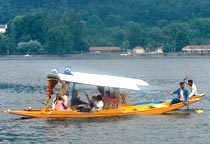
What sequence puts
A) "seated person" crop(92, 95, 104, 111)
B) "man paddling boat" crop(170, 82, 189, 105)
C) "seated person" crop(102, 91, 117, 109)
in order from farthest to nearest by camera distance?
"man paddling boat" crop(170, 82, 189, 105) < "seated person" crop(102, 91, 117, 109) < "seated person" crop(92, 95, 104, 111)

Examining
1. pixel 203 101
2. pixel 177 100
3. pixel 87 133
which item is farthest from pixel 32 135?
pixel 203 101

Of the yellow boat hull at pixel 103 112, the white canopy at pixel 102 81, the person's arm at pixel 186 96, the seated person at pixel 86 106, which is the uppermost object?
the white canopy at pixel 102 81

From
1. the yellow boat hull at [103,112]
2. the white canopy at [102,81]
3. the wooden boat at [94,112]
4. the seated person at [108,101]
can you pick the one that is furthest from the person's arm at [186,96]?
the seated person at [108,101]

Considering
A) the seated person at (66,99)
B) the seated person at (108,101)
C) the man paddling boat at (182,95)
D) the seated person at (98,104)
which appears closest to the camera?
the seated person at (66,99)

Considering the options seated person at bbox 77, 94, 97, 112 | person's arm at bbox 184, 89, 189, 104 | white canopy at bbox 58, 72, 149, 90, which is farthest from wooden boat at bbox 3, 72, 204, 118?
person's arm at bbox 184, 89, 189, 104

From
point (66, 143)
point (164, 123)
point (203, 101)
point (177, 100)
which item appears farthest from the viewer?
point (203, 101)

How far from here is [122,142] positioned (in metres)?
48.1

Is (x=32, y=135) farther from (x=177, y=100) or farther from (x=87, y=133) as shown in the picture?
(x=177, y=100)

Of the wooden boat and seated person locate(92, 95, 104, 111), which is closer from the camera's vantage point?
the wooden boat

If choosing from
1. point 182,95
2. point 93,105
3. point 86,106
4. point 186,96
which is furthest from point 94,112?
point 186,96

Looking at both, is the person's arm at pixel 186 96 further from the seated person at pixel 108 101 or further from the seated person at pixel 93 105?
the seated person at pixel 93 105

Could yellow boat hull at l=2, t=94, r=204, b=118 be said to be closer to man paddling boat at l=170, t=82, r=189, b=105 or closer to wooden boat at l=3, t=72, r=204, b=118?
wooden boat at l=3, t=72, r=204, b=118

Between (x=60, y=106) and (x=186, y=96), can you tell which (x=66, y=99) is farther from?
(x=186, y=96)

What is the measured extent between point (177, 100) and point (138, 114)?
361 centimetres
